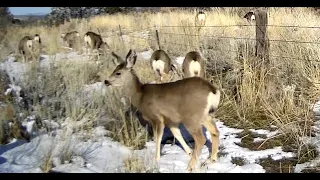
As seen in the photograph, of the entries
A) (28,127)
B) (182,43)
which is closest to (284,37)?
(182,43)

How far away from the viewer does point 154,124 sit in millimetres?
5609

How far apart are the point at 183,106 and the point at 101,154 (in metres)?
1.20

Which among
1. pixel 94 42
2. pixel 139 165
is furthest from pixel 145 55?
pixel 139 165

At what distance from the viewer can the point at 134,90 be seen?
6.09 meters

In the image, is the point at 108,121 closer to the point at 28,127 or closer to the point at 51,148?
the point at 28,127

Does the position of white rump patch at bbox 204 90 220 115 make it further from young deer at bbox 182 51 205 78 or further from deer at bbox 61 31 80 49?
deer at bbox 61 31 80 49

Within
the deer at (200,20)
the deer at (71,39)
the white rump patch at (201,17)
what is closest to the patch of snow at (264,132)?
the deer at (200,20)

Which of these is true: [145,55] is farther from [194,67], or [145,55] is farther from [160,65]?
[194,67]

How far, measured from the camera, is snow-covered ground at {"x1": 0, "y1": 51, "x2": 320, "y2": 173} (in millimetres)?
5008

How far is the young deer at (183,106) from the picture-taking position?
524 cm

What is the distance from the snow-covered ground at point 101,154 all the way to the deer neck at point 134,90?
24.1 inches

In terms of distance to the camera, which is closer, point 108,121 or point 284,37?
point 108,121
